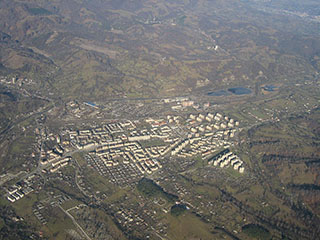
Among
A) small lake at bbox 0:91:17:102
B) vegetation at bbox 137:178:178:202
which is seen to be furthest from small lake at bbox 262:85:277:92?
small lake at bbox 0:91:17:102

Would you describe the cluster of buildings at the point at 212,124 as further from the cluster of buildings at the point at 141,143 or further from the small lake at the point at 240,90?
the small lake at the point at 240,90

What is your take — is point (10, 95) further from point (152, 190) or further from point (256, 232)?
point (256, 232)

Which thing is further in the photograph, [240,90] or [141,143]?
[240,90]

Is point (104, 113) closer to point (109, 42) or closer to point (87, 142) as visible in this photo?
point (87, 142)

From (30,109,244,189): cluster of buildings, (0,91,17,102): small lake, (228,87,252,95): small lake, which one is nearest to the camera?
(30,109,244,189): cluster of buildings

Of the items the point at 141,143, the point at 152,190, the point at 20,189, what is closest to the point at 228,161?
the point at 152,190

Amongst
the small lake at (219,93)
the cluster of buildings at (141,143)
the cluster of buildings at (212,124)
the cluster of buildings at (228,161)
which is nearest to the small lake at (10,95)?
the cluster of buildings at (141,143)

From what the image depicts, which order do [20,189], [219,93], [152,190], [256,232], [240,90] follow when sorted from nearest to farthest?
[256,232], [20,189], [152,190], [219,93], [240,90]

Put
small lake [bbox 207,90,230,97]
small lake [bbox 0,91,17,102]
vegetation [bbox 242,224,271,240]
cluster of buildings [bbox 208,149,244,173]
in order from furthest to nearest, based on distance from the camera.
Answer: small lake [bbox 207,90,230,97]
small lake [bbox 0,91,17,102]
cluster of buildings [bbox 208,149,244,173]
vegetation [bbox 242,224,271,240]

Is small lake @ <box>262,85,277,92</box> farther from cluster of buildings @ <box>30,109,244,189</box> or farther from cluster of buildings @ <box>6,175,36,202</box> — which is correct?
cluster of buildings @ <box>6,175,36,202</box>
